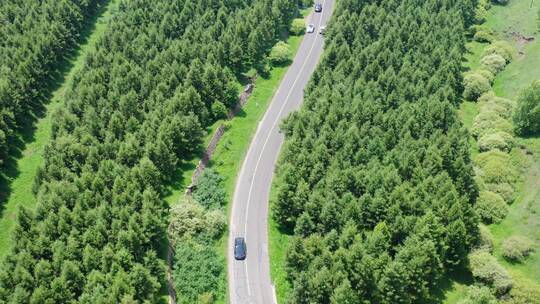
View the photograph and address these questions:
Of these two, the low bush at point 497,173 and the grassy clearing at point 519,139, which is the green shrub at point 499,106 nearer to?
the grassy clearing at point 519,139

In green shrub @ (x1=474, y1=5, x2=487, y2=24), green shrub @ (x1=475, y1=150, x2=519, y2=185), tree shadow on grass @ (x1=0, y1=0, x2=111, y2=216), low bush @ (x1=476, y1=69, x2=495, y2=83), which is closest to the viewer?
green shrub @ (x1=475, y1=150, x2=519, y2=185)

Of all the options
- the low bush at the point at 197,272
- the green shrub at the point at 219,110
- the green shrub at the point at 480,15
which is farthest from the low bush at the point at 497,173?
the green shrub at the point at 480,15

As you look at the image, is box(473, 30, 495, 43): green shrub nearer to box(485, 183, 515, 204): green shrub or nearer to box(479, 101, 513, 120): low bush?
box(479, 101, 513, 120): low bush

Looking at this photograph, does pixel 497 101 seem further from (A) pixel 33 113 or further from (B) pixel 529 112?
(A) pixel 33 113

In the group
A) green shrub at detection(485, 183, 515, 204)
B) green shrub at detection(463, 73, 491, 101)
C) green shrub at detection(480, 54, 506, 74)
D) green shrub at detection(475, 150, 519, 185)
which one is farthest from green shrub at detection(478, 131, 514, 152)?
green shrub at detection(480, 54, 506, 74)

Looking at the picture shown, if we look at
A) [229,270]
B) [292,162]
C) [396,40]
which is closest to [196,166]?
[292,162]

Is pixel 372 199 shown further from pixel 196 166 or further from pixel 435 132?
pixel 196 166

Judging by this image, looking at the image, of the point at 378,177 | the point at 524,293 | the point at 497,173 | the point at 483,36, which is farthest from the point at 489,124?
the point at 483,36
